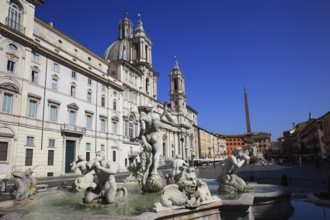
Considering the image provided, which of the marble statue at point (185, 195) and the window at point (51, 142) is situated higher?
the window at point (51, 142)

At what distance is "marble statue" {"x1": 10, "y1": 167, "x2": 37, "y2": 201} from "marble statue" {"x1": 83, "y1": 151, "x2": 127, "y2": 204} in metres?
1.72

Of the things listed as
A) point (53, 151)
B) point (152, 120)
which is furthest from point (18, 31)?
point (152, 120)

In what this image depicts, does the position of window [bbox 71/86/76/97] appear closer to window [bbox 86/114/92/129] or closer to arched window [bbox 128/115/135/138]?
window [bbox 86/114/92/129]

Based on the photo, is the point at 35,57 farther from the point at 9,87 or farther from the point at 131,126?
the point at 131,126

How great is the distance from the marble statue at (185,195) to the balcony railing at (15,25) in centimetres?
2294

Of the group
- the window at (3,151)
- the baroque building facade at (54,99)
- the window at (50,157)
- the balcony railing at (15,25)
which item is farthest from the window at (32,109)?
the balcony railing at (15,25)

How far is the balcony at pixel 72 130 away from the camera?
87.9 ft

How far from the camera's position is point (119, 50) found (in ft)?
170

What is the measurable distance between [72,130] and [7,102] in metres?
7.93

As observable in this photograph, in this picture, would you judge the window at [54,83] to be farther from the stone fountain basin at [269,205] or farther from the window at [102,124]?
the stone fountain basin at [269,205]

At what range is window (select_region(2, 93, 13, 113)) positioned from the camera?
20.8 meters

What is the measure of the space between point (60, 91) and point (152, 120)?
22.6m

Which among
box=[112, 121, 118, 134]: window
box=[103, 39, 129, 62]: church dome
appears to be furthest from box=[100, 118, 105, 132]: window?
box=[103, 39, 129, 62]: church dome

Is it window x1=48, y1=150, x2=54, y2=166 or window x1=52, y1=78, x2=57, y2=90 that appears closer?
window x1=48, y1=150, x2=54, y2=166
